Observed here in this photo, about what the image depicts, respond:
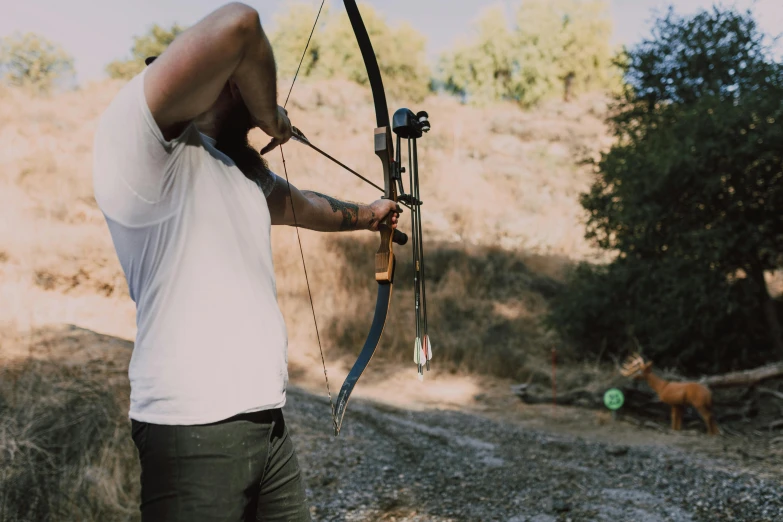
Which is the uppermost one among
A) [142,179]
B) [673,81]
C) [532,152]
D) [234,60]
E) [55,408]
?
[532,152]

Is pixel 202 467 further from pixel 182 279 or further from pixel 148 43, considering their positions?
pixel 148 43

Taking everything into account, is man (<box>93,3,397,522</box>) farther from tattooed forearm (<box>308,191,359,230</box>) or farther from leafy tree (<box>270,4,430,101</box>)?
leafy tree (<box>270,4,430,101</box>)

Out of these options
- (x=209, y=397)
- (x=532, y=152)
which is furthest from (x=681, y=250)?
(x=532, y=152)

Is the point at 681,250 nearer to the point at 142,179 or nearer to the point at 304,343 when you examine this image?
the point at 304,343

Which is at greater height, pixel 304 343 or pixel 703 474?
pixel 304 343

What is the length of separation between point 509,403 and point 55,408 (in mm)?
4801

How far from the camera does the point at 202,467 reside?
121 centimetres

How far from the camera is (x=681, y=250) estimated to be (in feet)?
23.3

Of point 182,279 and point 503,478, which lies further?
point 503,478

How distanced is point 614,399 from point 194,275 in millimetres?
5697

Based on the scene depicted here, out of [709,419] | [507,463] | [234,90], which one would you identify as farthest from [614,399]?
[234,90]

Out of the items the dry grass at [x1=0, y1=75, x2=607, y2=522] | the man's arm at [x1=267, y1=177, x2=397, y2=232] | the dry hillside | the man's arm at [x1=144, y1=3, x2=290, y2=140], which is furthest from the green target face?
the man's arm at [x1=144, y1=3, x2=290, y2=140]

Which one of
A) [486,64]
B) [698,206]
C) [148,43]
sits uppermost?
[486,64]

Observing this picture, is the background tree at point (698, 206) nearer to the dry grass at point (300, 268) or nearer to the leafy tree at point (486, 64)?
the dry grass at point (300, 268)
